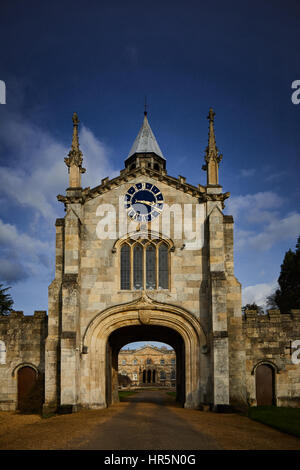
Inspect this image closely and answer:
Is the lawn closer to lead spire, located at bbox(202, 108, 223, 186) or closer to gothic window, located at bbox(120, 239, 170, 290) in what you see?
gothic window, located at bbox(120, 239, 170, 290)

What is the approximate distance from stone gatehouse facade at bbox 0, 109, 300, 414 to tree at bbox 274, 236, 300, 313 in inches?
738

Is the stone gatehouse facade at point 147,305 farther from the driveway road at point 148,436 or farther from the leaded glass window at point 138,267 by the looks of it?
the driveway road at point 148,436

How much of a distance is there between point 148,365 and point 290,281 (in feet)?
183

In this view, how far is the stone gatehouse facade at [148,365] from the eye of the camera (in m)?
94.2

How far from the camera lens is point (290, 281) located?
150ft

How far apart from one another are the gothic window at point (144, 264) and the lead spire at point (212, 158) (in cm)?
456

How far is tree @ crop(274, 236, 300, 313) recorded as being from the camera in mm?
44031

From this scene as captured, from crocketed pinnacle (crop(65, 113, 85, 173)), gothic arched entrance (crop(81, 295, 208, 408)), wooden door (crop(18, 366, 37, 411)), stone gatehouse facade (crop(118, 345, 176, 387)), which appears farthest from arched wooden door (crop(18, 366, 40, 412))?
stone gatehouse facade (crop(118, 345, 176, 387))

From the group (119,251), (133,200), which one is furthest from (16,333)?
(133,200)

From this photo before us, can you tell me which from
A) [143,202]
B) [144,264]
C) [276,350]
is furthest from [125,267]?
[276,350]

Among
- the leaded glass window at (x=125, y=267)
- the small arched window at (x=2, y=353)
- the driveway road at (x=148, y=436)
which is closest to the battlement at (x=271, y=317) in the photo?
the leaded glass window at (x=125, y=267)

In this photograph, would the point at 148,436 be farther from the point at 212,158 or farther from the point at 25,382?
the point at 212,158
